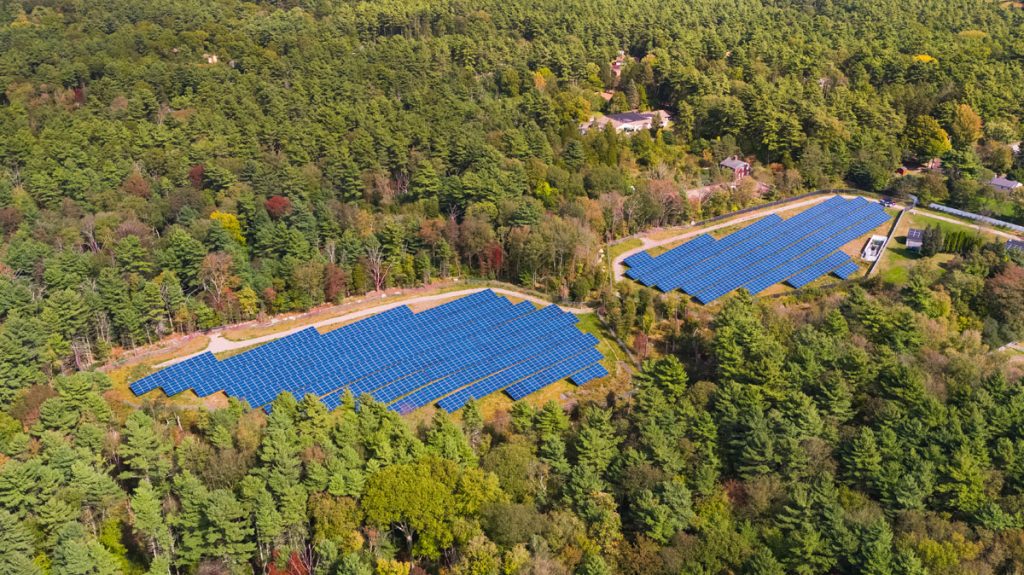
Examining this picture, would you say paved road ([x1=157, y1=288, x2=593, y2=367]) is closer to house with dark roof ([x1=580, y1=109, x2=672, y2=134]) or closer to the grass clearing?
the grass clearing

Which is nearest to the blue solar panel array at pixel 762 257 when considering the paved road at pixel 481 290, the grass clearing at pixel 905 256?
the paved road at pixel 481 290

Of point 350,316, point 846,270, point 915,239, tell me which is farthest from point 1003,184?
point 350,316

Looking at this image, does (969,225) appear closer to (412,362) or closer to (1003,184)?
(1003,184)

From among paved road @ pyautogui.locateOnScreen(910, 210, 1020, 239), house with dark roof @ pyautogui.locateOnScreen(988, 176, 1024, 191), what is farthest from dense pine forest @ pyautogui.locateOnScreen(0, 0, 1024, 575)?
paved road @ pyautogui.locateOnScreen(910, 210, 1020, 239)

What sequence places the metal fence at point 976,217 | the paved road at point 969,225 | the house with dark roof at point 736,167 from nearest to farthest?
the paved road at point 969,225
the metal fence at point 976,217
the house with dark roof at point 736,167

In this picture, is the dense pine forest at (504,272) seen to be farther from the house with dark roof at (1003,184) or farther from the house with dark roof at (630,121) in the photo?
the house with dark roof at (1003,184)

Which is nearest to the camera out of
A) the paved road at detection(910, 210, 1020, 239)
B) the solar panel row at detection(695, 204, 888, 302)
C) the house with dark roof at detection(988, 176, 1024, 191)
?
the solar panel row at detection(695, 204, 888, 302)
